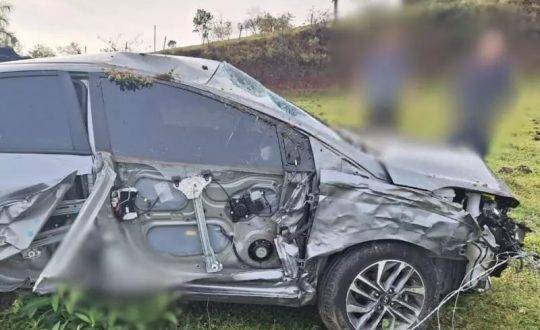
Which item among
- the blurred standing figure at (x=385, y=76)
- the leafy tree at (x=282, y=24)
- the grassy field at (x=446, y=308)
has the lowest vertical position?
the grassy field at (x=446, y=308)

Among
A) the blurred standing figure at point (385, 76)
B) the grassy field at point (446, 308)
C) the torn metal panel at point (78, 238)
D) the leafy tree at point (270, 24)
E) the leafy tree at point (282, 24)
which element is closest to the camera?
the torn metal panel at point (78, 238)

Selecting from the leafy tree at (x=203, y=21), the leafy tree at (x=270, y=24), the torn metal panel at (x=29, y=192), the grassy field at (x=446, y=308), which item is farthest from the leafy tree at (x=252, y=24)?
the torn metal panel at (x=29, y=192)

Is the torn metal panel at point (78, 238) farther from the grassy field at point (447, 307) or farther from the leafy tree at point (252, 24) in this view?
the leafy tree at point (252, 24)

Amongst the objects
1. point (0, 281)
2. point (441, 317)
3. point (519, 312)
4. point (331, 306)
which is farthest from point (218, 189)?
point (519, 312)

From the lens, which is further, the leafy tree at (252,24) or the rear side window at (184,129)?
the leafy tree at (252,24)

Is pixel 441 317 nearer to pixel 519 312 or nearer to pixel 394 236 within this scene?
pixel 519 312

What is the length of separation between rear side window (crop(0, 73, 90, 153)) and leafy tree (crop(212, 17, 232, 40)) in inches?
587

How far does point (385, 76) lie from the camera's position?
3934mm

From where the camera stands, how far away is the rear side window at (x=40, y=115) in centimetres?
295

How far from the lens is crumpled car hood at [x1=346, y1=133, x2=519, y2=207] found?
295 cm

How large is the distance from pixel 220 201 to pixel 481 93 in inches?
90.9

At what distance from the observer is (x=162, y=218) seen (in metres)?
2.99

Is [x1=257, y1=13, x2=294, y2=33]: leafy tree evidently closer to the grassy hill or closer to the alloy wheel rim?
the grassy hill

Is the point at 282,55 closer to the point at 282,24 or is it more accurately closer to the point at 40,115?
the point at 282,24
